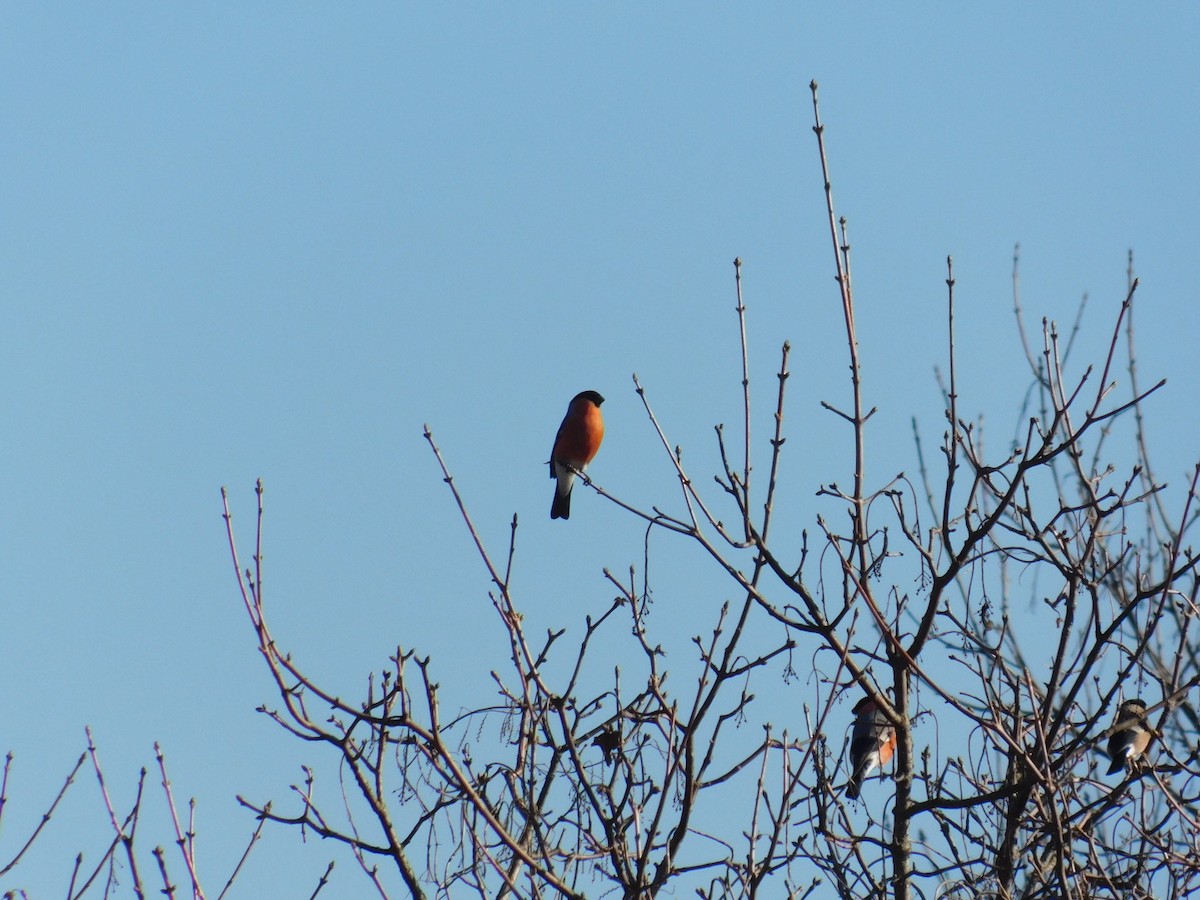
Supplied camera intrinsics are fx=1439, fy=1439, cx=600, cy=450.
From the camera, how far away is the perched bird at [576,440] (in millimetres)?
9062

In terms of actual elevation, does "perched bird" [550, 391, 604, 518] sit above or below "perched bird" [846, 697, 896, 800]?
above

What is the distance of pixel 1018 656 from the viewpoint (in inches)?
301

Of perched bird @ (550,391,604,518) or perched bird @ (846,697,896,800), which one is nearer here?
perched bird @ (846,697,896,800)

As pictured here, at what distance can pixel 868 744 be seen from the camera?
5.25m

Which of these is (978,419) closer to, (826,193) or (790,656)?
(790,656)

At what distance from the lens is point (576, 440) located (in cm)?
908

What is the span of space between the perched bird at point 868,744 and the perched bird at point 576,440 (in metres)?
2.73

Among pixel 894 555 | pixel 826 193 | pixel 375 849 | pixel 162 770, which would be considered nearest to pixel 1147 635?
pixel 894 555

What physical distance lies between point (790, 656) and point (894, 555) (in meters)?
0.47

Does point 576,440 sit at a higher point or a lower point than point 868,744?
higher

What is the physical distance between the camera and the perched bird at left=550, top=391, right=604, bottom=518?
9.06m

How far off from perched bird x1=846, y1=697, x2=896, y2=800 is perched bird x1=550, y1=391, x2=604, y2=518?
8.96ft

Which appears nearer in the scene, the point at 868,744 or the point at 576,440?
the point at 868,744

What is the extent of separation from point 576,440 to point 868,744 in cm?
415
